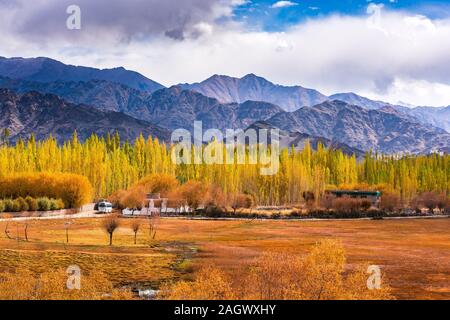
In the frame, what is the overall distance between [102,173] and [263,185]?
49203 mm

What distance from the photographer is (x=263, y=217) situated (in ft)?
369

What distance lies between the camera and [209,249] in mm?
59281

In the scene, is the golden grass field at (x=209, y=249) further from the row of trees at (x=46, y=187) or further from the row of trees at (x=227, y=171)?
the row of trees at (x=227, y=171)

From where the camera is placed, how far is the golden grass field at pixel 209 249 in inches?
1700

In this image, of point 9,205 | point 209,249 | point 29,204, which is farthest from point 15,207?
point 209,249

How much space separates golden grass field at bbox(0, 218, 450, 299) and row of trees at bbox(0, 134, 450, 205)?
47.4 meters

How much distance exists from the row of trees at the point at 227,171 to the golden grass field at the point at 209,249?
156ft

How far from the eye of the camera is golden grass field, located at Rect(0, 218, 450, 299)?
142 ft

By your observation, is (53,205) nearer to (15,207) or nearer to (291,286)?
(15,207)

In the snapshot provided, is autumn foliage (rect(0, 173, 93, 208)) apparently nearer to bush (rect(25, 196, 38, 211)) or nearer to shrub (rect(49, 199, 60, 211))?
shrub (rect(49, 199, 60, 211))

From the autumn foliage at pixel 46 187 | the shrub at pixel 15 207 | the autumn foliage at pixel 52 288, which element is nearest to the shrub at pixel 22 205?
the shrub at pixel 15 207
